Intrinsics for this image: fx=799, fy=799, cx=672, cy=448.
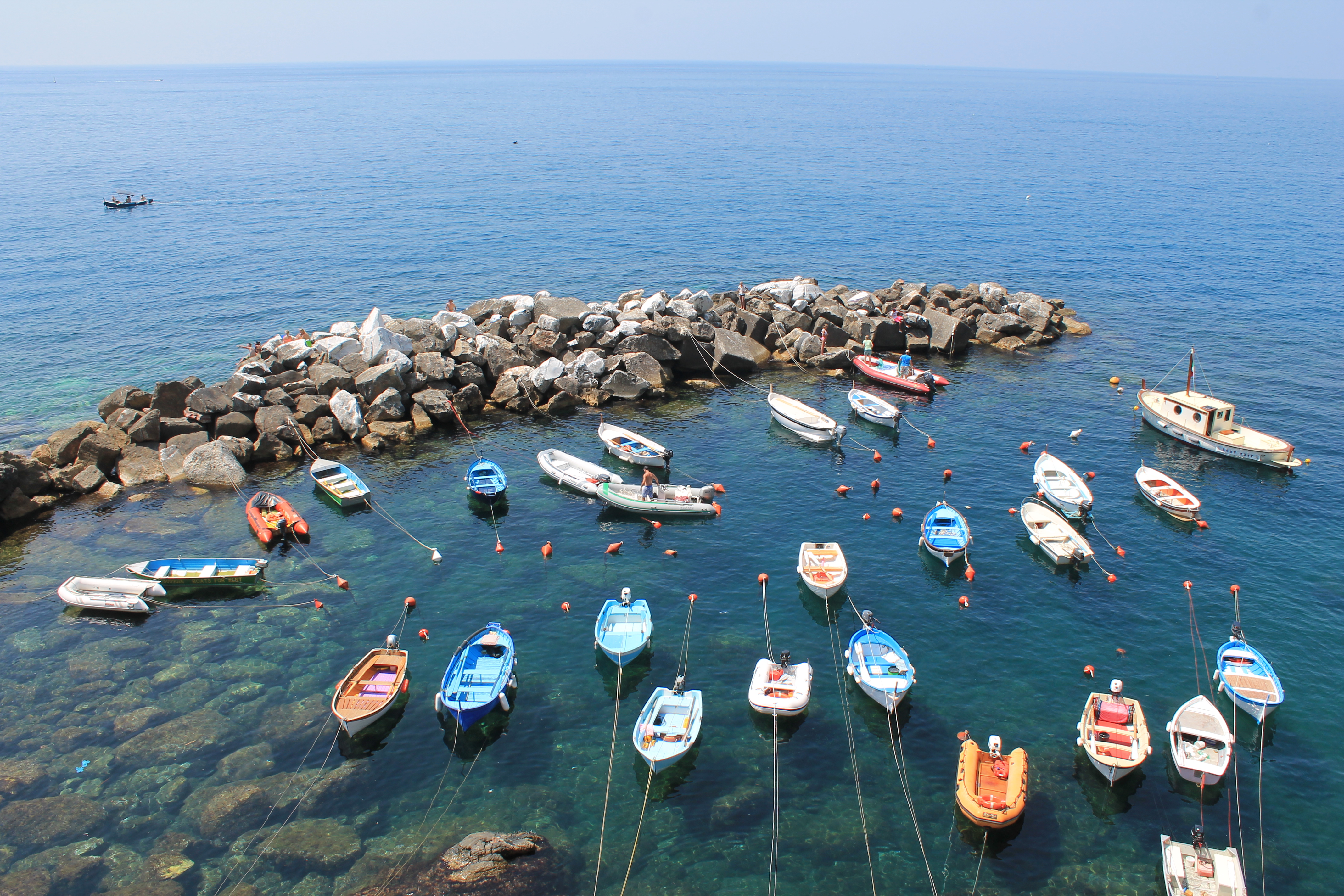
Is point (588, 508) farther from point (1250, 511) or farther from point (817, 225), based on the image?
point (817, 225)

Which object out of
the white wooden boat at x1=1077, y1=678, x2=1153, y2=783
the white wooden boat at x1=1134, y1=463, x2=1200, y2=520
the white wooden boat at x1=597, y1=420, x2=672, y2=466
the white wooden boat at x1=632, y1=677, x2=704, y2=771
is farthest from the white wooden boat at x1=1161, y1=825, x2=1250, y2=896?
the white wooden boat at x1=597, y1=420, x2=672, y2=466

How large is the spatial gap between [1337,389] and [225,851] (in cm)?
7725

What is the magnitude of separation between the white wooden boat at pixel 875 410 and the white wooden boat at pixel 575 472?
19.3 m

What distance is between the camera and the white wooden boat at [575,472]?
47.8 metres

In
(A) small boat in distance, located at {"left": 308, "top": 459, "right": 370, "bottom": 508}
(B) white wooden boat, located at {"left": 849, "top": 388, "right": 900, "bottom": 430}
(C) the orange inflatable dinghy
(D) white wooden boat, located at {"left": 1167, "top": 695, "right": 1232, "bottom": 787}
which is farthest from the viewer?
(B) white wooden boat, located at {"left": 849, "top": 388, "right": 900, "bottom": 430}

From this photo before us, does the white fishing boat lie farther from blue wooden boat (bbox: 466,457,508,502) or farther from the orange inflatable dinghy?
the orange inflatable dinghy

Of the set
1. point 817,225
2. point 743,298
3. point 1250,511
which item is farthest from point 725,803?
point 817,225

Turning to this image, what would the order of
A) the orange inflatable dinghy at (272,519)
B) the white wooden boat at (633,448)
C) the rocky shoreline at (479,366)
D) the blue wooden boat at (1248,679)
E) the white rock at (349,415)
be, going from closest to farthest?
the blue wooden boat at (1248,679)
the orange inflatable dinghy at (272,519)
the rocky shoreline at (479,366)
the white wooden boat at (633,448)
the white rock at (349,415)

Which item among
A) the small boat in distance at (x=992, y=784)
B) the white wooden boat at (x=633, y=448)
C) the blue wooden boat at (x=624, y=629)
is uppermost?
the white wooden boat at (x=633, y=448)

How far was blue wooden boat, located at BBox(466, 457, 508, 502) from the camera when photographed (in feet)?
152

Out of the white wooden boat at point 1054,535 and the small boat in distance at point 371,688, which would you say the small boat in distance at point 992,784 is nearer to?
the white wooden boat at point 1054,535

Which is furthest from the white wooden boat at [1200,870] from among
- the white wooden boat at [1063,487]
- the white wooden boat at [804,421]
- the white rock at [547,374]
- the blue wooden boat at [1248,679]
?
the white rock at [547,374]

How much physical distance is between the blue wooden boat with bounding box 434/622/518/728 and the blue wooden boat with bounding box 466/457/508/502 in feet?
40.8

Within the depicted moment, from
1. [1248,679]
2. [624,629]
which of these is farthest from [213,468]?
[1248,679]
